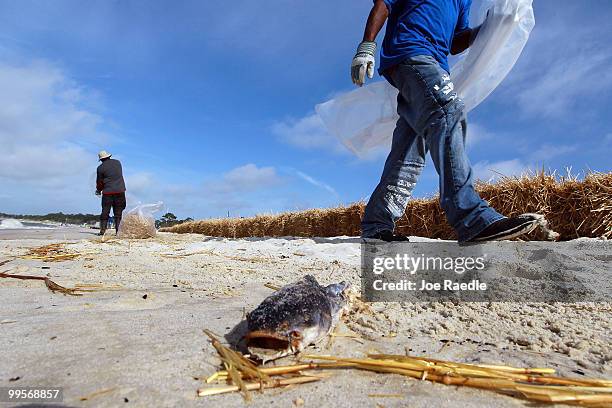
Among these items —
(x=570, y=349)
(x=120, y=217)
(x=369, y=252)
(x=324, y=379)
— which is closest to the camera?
(x=324, y=379)

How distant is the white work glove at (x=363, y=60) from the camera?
2570 mm

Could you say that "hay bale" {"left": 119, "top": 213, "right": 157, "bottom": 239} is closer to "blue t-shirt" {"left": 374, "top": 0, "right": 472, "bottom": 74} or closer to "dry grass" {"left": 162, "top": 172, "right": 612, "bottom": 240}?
"dry grass" {"left": 162, "top": 172, "right": 612, "bottom": 240}

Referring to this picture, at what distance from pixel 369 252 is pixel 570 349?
1.41 metres

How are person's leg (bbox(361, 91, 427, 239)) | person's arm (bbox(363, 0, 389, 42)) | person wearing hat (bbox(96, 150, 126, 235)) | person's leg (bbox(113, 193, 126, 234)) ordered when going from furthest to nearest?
person's leg (bbox(113, 193, 126, 234)) → person wearing hat (bbox(96, 150, 126, 235)) → person's leg (bbox(361, 91, 427, 239)) → person's arm (bbox(363, 0, 389, 42))

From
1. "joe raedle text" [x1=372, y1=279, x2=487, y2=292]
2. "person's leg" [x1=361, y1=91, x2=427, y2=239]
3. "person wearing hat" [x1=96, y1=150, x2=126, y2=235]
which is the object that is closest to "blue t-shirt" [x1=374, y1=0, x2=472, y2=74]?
"person's leg" [x1=361, y1=91, x2=427, y2=239]

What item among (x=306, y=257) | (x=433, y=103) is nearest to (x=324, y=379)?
(x=433, y=103)

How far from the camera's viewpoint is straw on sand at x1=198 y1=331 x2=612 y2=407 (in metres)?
0.82

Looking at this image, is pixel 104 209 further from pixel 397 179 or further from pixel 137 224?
pixel 397 179

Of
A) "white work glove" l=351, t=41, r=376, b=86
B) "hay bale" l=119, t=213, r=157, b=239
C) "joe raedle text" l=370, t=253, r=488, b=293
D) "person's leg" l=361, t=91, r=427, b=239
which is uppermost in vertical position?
"white work glove" l=351, t=41, r=376, b=86

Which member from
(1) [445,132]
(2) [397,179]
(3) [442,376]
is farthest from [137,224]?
(3) [442,376]

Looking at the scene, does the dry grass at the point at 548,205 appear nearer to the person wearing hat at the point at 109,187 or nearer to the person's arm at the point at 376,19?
the person's arm at the point at 376,19

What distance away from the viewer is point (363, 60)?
257 cm

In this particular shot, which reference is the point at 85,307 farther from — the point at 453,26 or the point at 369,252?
the point at 453,26

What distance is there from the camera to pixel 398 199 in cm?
280
